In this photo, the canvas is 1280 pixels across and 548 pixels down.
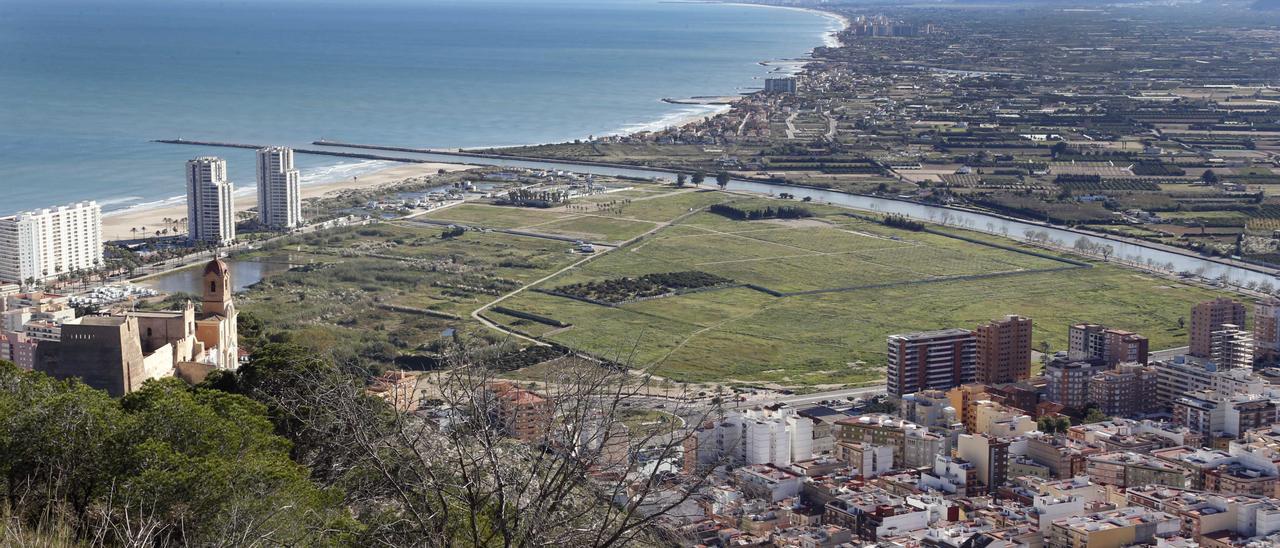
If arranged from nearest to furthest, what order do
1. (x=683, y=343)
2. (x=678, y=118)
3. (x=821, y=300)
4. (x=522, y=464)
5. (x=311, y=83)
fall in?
(x=522, y=464) < (x=683, y=343) < (x=821, y=300) < (x=678, y=118) < (x=311, y=83)

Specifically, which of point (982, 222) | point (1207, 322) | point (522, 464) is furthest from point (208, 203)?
point (522, 464)

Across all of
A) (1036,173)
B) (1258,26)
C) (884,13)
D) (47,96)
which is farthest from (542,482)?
(884,13)

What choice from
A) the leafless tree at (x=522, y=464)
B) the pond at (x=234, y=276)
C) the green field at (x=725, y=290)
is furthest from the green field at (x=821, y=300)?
the leafless tree at (x=522, y=464)

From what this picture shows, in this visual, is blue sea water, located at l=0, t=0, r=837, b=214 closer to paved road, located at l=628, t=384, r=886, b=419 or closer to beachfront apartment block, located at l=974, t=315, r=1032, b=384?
paved road, located at l=628, t=384, r=886, b=419

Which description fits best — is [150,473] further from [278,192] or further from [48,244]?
[278,192]

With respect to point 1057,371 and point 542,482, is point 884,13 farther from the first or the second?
point 542,482

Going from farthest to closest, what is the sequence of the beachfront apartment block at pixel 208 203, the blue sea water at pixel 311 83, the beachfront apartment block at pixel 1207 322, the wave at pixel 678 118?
1. the wave at pixel 678 118
2. the blue sea water at pixel 311 83
3. the beachfront apartment block at pixel 208 203
4. the beachfront apartment block at pixel 1207 322

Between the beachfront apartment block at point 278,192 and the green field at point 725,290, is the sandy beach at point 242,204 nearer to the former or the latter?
the beachfront apartment block at point 278,192
